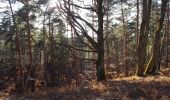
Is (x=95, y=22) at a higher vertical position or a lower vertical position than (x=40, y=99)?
higher

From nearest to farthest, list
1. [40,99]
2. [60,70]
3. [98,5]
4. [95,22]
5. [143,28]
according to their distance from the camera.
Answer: [40,99]
[98,5]
[143,28]
[60,70]
[95,22]

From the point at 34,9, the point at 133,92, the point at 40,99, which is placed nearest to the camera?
the point at 133,92

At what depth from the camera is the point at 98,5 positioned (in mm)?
17188

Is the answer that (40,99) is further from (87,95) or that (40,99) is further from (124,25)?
(124,25)

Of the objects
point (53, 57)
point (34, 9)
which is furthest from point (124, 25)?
point (34, 9)

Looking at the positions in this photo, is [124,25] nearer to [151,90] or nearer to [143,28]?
[143,28]

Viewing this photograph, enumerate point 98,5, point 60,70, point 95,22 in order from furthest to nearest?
1. point 95,22
2. point 60,70
3. point 98,5

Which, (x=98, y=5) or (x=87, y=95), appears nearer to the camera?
(x=87, y=95)

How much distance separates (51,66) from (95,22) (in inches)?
520

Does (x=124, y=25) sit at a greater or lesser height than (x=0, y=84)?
greater

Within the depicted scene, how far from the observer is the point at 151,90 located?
11320 mm

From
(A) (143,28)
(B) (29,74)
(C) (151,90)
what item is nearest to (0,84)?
(B) (29,74)

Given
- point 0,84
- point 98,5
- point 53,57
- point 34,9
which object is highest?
point 34,9

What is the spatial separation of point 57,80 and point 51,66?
79.4 inches
